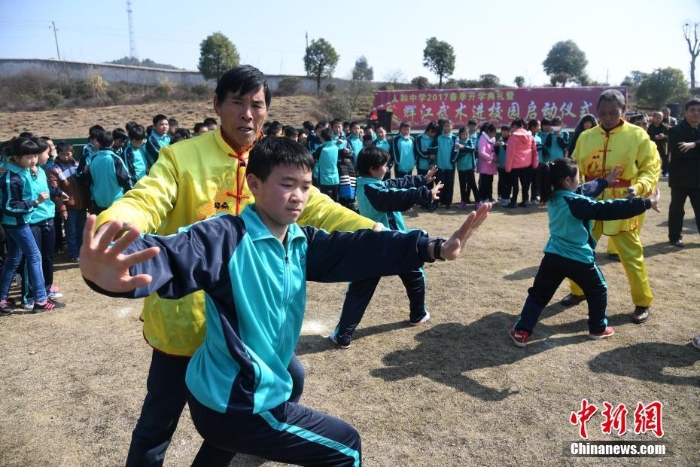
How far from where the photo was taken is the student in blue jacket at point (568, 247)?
4035 mm

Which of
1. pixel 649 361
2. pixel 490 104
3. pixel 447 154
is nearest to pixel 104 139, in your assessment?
pixel 447 154

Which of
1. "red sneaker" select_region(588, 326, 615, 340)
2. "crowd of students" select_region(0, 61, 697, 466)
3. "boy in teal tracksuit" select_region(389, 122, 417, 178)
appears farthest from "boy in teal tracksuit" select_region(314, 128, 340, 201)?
"crowd of students" select_region(0, 61, 697, 466)

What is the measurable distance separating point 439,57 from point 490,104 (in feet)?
53.9

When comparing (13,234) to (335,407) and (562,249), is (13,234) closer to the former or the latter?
(335,407)

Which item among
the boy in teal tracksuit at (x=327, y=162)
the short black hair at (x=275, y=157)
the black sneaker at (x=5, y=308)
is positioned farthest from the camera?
the boy in teal tracksuit at (x=327, y=162)

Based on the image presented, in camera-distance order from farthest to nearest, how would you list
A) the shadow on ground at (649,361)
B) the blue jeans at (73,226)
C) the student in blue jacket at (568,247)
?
the blue jeans at (73,226), the student in blue jacket at (568,247), the shadow on ground at (649,361)

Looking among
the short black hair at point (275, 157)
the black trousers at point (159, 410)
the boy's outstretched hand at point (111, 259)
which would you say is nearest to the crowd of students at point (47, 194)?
the black trousers at point (159, 410)

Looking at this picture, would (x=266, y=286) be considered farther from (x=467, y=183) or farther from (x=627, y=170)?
(x=467, y=183)

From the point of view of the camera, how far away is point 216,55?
33.8m

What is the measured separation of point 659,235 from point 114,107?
3037cm

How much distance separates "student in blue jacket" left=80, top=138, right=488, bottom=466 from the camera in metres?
1.70

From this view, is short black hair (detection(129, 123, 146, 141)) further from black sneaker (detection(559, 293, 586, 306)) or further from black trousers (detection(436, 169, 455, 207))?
black sneaker (detection(559, 293, 586, 306))

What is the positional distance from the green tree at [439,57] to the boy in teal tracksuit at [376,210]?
3360cm

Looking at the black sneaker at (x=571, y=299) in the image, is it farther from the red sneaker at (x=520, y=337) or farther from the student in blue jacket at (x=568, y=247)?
the red sneaker at (x=520, y=337)
